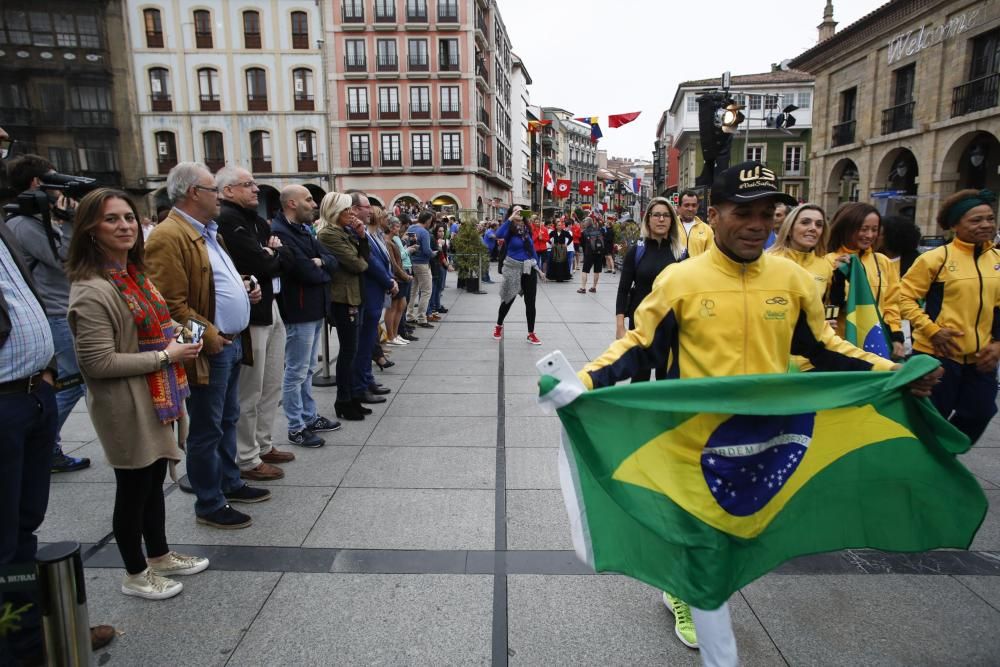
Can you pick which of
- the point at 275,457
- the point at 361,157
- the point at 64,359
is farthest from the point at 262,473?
the point at 361,157

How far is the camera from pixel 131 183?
41.7m

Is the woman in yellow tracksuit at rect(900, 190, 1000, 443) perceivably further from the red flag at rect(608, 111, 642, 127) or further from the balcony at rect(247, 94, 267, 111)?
the balcony at rect(247, 94, 267, 111)

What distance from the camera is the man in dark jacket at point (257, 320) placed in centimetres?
414

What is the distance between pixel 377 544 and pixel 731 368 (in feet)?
7.23

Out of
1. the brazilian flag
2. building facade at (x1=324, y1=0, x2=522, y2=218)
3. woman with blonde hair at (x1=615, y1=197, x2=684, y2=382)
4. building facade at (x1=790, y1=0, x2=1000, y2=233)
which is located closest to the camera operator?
the brazilian flag

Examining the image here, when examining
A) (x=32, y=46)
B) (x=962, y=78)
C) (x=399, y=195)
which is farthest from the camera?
(x=399, y=195)

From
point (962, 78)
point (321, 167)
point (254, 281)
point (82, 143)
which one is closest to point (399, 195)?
point (321, 167)

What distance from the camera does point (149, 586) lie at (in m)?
3.03

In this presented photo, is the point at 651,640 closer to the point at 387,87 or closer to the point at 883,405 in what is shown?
the point at 883,405

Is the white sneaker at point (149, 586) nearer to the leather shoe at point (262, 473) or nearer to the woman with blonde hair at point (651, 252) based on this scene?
the leather shoe at point (262, 473)

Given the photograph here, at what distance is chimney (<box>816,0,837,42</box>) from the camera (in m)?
37.4

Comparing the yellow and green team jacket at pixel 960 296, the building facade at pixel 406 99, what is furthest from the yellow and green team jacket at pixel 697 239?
the building facade at pixel 406 99

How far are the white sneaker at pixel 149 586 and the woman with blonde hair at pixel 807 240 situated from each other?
12.7ft

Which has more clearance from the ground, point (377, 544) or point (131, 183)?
point (131, 183)
